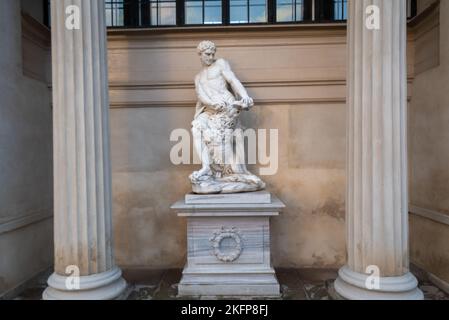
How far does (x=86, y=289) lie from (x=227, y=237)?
1586 millimetres

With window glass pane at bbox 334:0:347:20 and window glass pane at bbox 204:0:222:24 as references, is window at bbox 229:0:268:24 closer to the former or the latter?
window glass pane at bbox 204:0:222:24

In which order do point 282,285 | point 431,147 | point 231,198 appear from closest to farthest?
point 231,198, point 282,285, point 431,147

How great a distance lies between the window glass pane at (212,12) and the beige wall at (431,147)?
293 cm

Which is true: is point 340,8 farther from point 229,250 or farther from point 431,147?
point 229,250

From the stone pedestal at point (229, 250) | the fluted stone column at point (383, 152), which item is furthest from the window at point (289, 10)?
the stone pedestal at point (229, 250)

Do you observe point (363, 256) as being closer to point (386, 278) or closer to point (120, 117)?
point (386, 278)

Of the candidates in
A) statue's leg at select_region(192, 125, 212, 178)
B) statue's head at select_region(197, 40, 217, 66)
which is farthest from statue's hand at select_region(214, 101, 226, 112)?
statue's head at select_region(197, 40, 217, 66)

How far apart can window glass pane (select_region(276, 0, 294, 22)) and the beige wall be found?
5.98ft

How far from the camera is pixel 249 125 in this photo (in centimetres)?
498

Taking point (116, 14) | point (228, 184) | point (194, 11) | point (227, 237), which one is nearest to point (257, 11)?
point (194, 11)

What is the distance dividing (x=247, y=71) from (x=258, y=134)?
976 mm

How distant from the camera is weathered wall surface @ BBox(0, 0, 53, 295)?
156 inches

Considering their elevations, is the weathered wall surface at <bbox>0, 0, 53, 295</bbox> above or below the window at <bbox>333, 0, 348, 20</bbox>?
below

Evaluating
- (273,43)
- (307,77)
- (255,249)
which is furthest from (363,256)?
(273,43)
